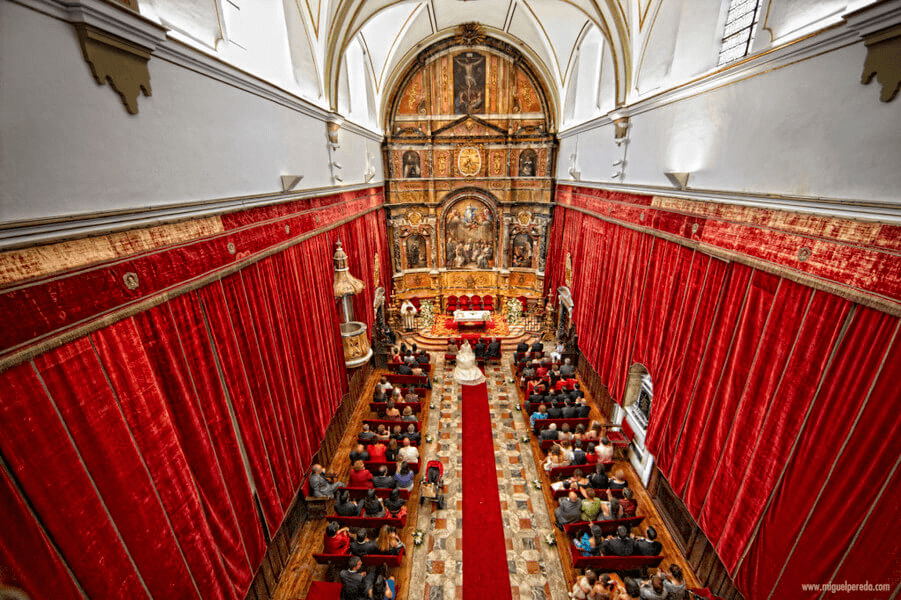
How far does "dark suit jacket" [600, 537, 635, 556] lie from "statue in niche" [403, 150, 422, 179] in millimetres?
14719

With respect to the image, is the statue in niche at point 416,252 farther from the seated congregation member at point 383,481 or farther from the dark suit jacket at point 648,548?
the dark suit jacket at point 648,548

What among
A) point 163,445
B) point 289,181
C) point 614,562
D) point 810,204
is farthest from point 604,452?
point 289,181

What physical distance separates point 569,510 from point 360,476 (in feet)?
13.0

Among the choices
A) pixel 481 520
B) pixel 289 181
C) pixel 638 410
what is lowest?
pixel 481 520

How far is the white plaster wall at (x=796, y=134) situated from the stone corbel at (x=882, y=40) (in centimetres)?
12

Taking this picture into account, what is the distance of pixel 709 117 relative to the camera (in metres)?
5.69

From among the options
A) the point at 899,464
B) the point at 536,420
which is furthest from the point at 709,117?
the point at 536,420

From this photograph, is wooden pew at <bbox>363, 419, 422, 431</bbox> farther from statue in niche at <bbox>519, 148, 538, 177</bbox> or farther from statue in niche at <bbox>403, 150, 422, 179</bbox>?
statue in niche at <bbox>519, 148, 538, 177</bbox>

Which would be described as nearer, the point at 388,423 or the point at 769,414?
the point at 769,414

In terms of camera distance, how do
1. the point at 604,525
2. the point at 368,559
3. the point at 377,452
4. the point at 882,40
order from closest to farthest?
the point at 882,40 → the point at 368,559 → the point at 604,525 → the point at 377,452

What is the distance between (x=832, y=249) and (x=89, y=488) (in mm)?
7125

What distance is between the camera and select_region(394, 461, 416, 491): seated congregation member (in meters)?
7.30

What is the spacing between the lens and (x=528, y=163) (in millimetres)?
16062

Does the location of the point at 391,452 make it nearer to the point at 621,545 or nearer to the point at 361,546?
the point at 361,546
